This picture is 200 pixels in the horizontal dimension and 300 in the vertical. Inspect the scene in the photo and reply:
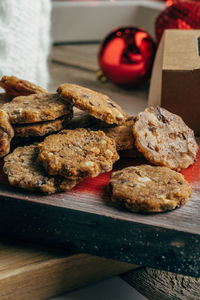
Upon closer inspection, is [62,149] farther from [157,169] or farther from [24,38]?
[24,38]

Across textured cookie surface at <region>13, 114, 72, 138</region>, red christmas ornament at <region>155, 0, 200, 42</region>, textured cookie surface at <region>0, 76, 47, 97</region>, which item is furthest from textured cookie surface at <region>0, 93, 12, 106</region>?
red christmas ornament at <region>155, 0, 200, 42</region>

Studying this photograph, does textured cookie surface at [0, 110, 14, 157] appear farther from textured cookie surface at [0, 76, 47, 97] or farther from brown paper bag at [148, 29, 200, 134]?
brown paper bag at [148, 29, 200, 134]

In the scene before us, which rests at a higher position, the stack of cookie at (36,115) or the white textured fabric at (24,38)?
the white textured fabric at (24,38)

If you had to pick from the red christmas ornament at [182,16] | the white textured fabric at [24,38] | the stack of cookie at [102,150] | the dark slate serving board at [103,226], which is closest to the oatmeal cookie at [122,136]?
the stack of cookie at [102,150]

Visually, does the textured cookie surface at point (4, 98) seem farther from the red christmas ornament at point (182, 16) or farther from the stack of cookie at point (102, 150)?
the red christmas ornament at point (182, 16)

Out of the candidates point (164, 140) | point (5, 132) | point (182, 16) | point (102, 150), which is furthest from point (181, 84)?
point (182, 16)
